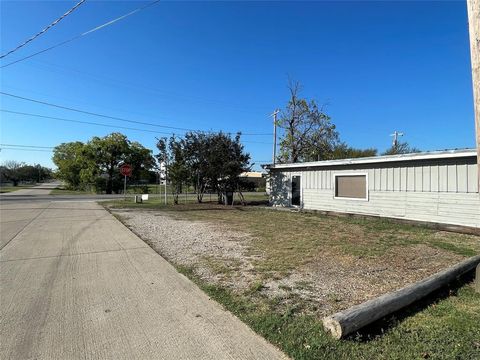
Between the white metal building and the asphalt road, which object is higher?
the white metal building

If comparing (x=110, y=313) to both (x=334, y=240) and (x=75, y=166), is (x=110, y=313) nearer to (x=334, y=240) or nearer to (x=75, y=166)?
(x=334, y=240)

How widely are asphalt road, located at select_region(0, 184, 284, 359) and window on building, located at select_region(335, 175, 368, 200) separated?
9.42 m

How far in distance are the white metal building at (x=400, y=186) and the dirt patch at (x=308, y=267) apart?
5.49ft

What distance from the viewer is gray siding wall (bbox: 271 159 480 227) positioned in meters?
9.73

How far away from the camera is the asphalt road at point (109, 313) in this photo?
2953 millimetres

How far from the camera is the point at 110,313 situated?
146 inches

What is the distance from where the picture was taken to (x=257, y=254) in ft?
21.8

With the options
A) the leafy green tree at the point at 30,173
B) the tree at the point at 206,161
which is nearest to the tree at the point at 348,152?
the tree at the point at 206,161

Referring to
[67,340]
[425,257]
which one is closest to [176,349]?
[67,340]

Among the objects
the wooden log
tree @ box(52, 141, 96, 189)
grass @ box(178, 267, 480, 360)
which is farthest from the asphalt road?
tree @ box(52, 141, 96, 189)

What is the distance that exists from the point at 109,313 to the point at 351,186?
11.8 m

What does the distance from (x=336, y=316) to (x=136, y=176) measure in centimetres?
4471

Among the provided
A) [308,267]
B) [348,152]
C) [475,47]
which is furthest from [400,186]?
[348,152]

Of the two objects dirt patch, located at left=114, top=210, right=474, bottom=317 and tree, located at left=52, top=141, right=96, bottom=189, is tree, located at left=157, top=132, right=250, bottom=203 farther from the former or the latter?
tree, located at left=52, top=141, right=96, bottom=189
